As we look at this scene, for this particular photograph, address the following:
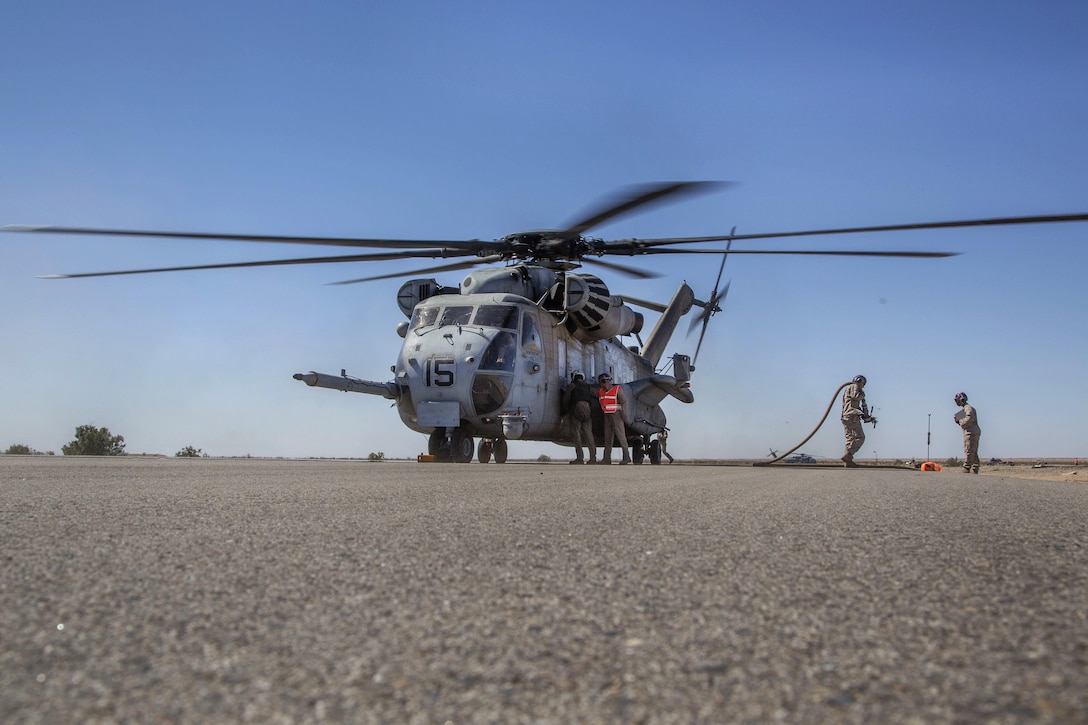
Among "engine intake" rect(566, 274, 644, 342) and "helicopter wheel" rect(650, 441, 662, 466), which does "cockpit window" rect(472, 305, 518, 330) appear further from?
"helicopter wheel" rect(650, 441, 662, 466)

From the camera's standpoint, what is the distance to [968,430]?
46.7ft

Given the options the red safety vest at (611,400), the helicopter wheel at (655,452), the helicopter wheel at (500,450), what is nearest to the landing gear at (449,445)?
the helicopter wheel at (500,450)

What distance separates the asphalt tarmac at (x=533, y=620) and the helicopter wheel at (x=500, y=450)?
12918 millimetres

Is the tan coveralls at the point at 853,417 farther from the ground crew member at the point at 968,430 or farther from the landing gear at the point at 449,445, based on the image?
the landing gear at the point at 449,445

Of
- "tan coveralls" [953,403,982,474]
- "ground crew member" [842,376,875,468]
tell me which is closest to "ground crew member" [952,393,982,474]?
"tan coveralls" [953,403,982,474]

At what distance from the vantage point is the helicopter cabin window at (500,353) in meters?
14.1

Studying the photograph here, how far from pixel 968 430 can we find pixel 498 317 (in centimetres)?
804

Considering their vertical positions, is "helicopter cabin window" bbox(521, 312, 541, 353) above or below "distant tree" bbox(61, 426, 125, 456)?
above

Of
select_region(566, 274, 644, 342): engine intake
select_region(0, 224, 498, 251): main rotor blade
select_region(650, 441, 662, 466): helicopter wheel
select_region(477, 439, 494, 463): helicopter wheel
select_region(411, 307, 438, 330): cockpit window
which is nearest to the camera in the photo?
select_region(0, 224, 498, 251): main rotor blade

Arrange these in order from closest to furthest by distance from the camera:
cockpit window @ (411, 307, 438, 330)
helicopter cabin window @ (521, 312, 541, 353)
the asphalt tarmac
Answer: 1. the asphalt tarmac
2. helicopter cabin window @ (521, 312, 541, 353)
3. cockpit window @ (411, 307, 438, 330)

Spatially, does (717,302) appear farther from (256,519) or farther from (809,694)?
(809,694)

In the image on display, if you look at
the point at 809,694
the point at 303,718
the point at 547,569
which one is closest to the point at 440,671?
the point at 303,718

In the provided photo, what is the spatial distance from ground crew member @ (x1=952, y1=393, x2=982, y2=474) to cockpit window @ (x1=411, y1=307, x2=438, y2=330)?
9048 millimetres

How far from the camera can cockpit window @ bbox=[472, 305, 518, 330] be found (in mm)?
14484
